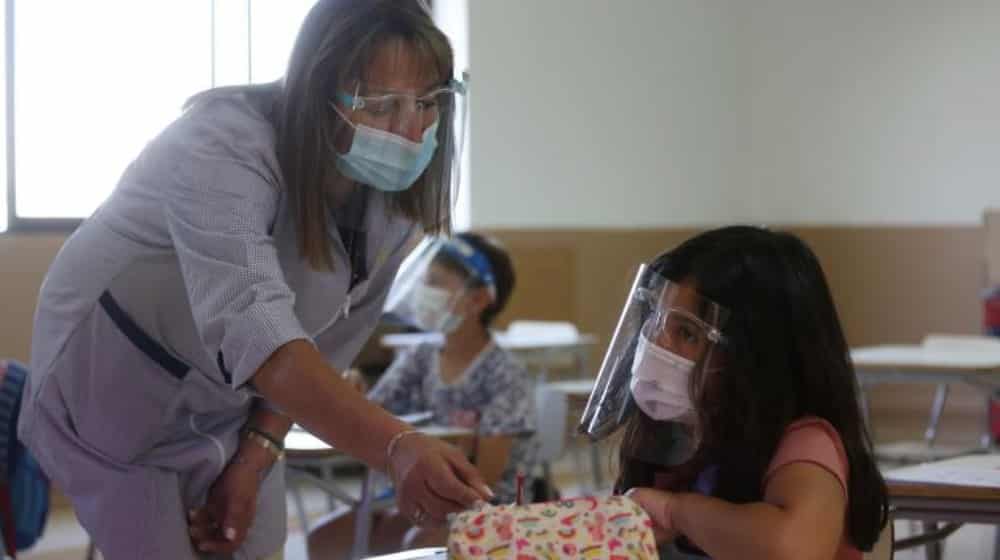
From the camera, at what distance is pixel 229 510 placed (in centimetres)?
167

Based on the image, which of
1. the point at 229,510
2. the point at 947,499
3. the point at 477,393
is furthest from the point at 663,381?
the point at 477,393

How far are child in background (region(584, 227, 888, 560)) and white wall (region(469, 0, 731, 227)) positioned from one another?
5.90 metres

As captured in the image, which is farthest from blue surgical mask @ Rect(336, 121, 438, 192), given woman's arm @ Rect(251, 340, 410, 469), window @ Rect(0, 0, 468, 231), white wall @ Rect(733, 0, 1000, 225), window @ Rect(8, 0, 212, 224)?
white wall @ Rect(733, 0, 1000, 225)

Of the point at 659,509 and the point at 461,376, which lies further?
the point at 461,376

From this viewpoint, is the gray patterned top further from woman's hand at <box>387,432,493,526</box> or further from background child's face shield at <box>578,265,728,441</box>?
woman's hand at <box>387,432,493,526</box>

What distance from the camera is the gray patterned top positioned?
3.72m

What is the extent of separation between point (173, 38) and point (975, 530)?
395 centimetres

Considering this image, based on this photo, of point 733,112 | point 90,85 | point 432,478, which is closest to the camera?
point 432,478

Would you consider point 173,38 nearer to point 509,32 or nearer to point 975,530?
point 509,32

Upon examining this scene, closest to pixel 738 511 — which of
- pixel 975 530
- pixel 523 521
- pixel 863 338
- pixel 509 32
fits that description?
pixel 523 521

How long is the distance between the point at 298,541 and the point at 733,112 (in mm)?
5119

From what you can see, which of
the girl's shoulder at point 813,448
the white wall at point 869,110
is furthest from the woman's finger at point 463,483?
the white wall at point 869,110

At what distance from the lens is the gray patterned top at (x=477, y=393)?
146 inches

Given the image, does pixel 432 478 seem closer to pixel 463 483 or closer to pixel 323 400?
pixel 463 483
